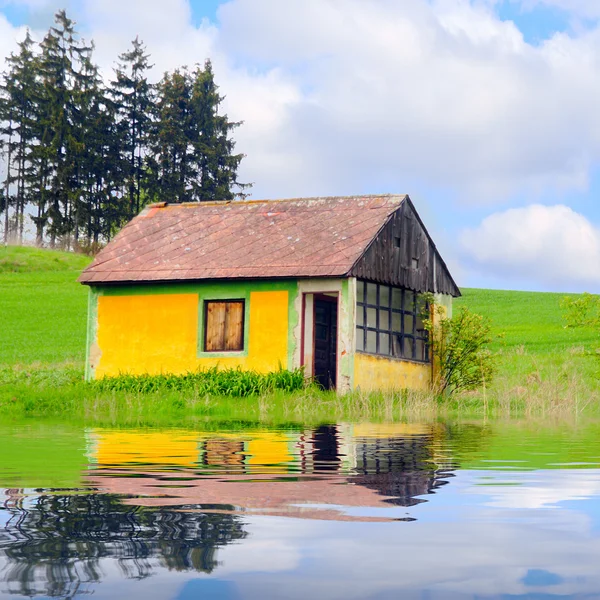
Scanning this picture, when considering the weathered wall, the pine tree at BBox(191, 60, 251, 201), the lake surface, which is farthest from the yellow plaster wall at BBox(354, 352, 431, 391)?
the pine tree at BBox(191, 60, 251, 201)

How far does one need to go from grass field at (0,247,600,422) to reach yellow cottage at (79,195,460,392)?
1.92m

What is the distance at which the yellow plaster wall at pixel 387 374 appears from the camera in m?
26.6

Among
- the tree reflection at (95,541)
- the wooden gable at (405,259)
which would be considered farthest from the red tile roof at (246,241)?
the tree reflection at (95,541)

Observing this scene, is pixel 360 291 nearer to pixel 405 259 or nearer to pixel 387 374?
pixel 387 374

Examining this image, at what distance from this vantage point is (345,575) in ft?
12.0

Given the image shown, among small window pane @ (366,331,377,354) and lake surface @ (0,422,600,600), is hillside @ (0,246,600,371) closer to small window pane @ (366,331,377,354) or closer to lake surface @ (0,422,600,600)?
small window pane @ (366,331,377,354)

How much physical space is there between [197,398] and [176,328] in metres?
4.43

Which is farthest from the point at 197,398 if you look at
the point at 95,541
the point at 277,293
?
the point at 95,541

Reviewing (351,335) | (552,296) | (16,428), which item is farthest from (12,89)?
(16,428)

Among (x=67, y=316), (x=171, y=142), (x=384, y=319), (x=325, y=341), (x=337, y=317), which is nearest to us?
(x=337, y=317)

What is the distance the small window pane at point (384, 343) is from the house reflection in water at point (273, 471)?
14.1m

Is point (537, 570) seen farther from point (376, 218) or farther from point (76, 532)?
point (376, 218)

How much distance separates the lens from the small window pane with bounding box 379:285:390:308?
28.3 metres

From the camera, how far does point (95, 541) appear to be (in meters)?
4.27
